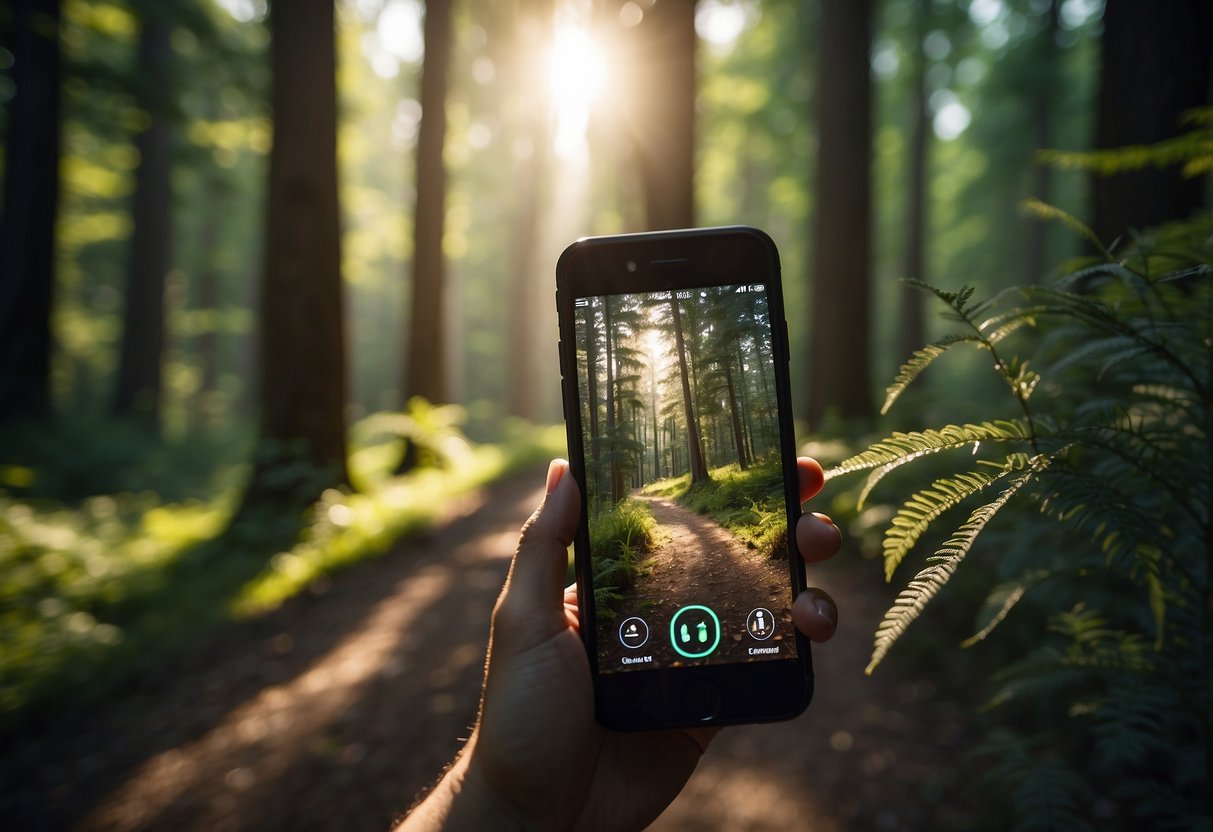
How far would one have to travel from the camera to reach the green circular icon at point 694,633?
1.70 meters

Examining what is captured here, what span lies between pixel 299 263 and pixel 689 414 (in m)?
6.76

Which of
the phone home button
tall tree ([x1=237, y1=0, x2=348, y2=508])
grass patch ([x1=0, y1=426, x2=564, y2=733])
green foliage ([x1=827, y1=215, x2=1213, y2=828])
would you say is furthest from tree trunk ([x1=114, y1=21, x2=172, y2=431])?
green foliage ([x1=827, y1=215, x2=1213, y2=828])

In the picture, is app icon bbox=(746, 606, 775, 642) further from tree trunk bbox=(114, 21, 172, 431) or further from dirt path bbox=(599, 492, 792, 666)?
tree trunk bbox=(114, 21, 172, 431)

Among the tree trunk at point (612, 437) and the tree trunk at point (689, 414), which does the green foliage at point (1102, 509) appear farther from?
the tree trunk at point (612, 437)

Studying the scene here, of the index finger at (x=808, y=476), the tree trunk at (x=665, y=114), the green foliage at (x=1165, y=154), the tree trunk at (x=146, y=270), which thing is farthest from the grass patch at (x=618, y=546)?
the tree trunk at (x=146, y=270)

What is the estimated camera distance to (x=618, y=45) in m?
6.03

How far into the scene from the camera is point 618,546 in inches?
69.5

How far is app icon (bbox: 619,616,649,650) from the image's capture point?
1.72 metres

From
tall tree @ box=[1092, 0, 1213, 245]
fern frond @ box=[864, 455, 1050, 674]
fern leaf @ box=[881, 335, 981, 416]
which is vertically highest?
tall tree @ box=[1092, 0, 1213, 245]

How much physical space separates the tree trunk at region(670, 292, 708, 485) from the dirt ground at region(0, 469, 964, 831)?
2418mm

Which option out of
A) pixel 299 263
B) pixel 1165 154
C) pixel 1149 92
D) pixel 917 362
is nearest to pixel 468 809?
pixel 917 362

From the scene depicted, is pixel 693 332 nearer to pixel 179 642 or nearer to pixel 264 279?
pixel 179 642

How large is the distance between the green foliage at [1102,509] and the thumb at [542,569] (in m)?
0.76

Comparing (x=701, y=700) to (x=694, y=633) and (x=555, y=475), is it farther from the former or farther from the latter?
(x=555, y=475)
